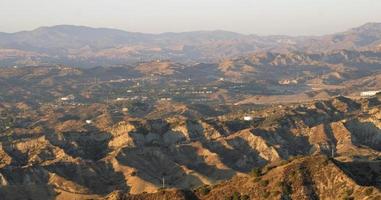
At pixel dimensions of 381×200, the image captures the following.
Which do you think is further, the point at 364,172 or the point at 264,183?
the point at 364,172

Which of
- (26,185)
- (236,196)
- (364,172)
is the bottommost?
(26,185)

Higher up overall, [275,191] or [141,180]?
[275,191]

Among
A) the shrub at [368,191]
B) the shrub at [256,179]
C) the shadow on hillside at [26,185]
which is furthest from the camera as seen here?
the shadow on hillside at [26,185]

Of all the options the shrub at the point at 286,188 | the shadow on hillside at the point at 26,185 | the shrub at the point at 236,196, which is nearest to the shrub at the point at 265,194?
the shrub at the point at 286,188

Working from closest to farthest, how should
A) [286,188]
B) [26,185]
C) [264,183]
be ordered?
[286,188]
[264,183]
[26,185]

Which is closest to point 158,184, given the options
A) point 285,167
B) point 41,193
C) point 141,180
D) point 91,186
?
point 141,180

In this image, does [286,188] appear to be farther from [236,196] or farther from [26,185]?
[26,185]

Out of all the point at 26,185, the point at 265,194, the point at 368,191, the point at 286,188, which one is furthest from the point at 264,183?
the point at 26,185

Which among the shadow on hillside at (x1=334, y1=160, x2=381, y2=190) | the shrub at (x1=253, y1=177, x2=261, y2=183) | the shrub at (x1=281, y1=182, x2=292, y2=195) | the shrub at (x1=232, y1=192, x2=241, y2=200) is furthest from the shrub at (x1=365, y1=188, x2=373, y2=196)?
Answer: the shrub at (x1=232, y1=192, x2=241, y2=200)

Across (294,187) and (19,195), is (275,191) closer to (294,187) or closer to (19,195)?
(294,187)

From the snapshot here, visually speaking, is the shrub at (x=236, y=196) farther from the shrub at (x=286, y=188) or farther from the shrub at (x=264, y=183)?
the shrub at (x=286, y=188)

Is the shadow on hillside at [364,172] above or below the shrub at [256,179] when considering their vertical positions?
above
